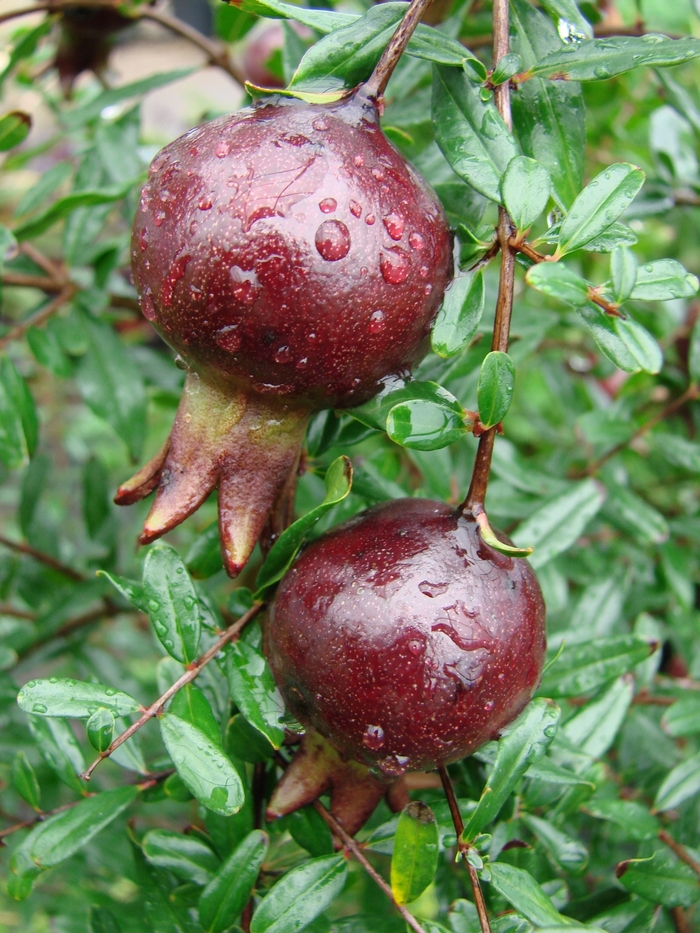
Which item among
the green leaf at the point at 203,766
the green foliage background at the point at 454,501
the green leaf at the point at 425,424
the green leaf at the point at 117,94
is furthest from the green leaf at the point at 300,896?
the green leaf at the point at 117,94

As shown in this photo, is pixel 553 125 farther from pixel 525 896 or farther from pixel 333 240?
pixel 525 896

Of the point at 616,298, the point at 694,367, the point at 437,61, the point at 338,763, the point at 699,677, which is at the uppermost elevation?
the point at 437,61

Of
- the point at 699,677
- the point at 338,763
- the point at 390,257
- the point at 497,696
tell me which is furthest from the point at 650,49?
the point at 699,677

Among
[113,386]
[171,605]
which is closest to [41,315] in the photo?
[113,386]

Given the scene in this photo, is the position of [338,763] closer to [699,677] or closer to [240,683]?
[240,683]

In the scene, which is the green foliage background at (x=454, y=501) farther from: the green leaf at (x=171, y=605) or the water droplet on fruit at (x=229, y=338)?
the water droplet on fruit at (x=229, y=338)

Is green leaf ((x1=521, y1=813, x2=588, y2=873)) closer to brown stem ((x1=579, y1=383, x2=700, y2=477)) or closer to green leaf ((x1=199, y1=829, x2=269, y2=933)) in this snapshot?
green leaf ((x1=199, y1=829, x2=269, y2=933))
